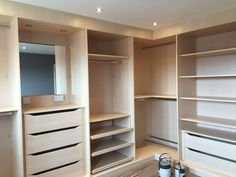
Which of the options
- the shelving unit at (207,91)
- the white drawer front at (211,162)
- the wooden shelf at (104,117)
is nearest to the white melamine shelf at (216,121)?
the shelving unit at (207,91)

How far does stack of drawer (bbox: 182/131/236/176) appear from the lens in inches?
104

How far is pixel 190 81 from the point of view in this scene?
3344 mm

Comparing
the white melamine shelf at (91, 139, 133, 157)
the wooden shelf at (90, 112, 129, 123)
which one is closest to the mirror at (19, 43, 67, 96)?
the wooden shelf at (90, 112, 129, 123)

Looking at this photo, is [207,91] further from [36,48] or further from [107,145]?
[36,48]

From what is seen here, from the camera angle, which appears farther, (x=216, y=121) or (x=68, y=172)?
(x=216, y=121)

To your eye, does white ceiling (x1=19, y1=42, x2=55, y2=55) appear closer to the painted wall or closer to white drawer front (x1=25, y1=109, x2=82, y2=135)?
the painted wall

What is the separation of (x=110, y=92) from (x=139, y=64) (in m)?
0.90

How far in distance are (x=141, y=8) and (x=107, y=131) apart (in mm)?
1767

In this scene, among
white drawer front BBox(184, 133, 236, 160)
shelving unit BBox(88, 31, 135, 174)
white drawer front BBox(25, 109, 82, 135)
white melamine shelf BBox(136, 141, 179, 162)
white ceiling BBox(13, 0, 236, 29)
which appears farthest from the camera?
white melamine shelf BBox(136, 141, 179, 162)

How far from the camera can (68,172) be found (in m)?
2.68

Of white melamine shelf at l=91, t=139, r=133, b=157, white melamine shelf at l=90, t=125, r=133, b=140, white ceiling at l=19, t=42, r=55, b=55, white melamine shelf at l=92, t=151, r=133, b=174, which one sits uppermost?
white ceiling at l=19, t=42, r=55, b=55

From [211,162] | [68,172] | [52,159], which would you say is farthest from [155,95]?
[52,159]

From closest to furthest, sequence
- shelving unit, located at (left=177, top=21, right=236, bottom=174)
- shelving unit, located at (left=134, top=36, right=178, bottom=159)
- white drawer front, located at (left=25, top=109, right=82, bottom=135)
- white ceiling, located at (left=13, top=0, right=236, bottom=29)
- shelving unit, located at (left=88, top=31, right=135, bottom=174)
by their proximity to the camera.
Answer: white ceiling, located at (left=13, top=0, right=236, bottom=29) → white drawer front, located at (left=25, top=109, right=82, bottom=135) → shelving unit, located at (left=177, top=21, right=236, bottom=174) → shelving unit, located at (left=88, top=31, right=135, bottom=174) → shelving unit, located at (left=134, top=36, right=178, bottom=159)

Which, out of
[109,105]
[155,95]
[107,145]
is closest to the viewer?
[107,145]
